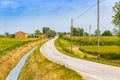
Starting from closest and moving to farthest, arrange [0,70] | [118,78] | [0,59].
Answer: [118,78] → [0,70] → [0,59]

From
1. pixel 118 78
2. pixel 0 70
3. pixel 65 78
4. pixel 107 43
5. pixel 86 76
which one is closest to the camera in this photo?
pixel 118 78

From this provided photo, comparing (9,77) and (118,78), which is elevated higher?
(118,78)

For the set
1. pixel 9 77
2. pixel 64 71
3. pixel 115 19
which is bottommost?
pixel 9 77

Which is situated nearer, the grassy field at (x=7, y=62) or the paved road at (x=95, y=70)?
the paved road at (x=95, y=70)

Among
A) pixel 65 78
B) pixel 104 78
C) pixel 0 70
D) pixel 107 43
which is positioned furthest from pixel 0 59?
pixel 107 43

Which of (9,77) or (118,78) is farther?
(9,77)

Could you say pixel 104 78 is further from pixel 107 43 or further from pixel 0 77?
pixel 107 43

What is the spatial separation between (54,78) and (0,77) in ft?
43.9

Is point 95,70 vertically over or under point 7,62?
over

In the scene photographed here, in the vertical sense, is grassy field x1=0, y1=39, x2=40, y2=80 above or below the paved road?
below

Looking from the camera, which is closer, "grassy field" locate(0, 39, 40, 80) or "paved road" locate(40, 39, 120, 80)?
"paved road" locate(40, 39, 120, 80)

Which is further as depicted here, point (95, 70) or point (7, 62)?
point (7, 62)

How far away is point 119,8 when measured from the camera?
175 feet

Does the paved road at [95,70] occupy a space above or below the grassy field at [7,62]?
above
